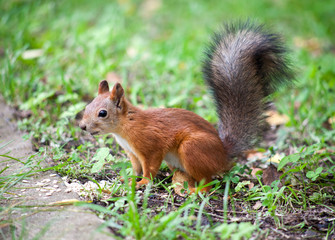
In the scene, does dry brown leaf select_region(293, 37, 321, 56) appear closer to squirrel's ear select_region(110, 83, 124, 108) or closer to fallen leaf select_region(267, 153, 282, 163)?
fallen leaf select_region(267, 153, 282, 163)

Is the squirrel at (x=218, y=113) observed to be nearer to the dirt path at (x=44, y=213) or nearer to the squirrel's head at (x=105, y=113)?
the squirrel's head at (x=105, y=113)

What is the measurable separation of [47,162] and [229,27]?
1.46 meters

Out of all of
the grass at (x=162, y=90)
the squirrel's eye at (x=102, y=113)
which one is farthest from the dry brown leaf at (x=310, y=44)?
the squirrel's eye at (x=102, y=113)

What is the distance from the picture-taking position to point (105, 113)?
228 cm

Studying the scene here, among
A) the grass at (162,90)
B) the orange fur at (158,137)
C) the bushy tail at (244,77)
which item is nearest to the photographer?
the grass at (162,90)

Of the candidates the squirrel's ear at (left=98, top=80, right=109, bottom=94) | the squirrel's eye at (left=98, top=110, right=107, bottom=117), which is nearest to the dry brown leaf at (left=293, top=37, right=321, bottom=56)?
the squirrel's ear at (left=98, top=80, right=109, bottom=94)

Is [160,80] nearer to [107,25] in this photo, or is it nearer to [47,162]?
[107,25]

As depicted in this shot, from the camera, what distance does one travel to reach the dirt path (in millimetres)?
1717

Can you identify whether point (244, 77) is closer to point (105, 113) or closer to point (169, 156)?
point (169, 156)

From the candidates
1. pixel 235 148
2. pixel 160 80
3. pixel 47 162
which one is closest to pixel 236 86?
pixel 235 148

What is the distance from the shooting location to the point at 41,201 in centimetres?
198

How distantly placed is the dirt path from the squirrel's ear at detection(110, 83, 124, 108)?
1.84 feet

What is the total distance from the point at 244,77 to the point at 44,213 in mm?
1406

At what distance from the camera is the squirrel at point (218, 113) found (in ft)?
7.47
